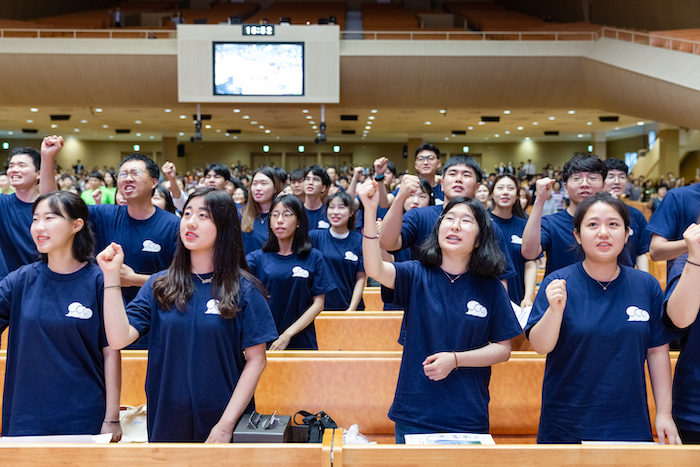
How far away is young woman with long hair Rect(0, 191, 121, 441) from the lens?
7.50 feet

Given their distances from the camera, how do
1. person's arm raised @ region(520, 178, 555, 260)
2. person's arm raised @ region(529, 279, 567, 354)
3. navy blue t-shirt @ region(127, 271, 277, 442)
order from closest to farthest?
person's arm raised @ region(529, 279, 567, 354), navy blue t-shirt @ region(127, 271, 277, 442), person's arm raised @ region(520, 178, 555, 260)

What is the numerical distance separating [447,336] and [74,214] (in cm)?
168

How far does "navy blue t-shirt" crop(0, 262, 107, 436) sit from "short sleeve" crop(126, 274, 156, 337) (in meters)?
0.16

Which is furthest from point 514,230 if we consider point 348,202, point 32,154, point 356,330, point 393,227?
point 32,154

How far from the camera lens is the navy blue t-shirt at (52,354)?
228cm

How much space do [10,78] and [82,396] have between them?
18873 mm

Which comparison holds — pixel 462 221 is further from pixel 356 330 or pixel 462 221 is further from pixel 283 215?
pixel 356 330

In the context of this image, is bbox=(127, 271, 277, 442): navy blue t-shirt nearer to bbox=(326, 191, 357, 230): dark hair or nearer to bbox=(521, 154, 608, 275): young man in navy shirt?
bbox=(521, 154, 608, 275): young man in navy shirt

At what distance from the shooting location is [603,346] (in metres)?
2.20

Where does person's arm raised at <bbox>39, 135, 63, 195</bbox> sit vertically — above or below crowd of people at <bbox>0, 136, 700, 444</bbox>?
above

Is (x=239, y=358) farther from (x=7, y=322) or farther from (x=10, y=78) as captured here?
(x=10, y=78)

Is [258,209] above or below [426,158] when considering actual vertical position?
below

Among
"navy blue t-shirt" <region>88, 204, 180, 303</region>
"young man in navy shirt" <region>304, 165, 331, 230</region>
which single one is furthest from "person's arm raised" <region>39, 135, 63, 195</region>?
"young man in navy shirt" <region>304, 165, 331, 230</region>

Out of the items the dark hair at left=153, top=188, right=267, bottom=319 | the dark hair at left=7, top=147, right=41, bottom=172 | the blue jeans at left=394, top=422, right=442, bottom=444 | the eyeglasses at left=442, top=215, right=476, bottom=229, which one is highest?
the dark hair at left=7, top=147, right=41, bottom=172
